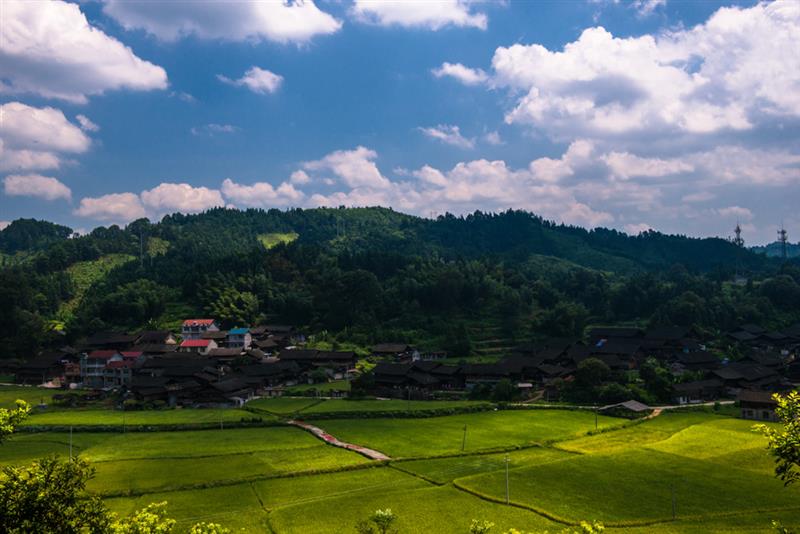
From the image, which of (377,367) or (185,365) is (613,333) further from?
(185,365)

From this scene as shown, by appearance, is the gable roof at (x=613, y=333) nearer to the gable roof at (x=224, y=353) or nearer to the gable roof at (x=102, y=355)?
the gable roof at (x=224, y=353)

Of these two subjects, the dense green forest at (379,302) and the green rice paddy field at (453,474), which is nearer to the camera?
the green rice paddy field at (453,474)

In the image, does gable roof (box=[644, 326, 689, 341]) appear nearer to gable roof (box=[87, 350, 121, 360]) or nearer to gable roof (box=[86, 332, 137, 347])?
gable roof (box=[87, 350, 121, 360])

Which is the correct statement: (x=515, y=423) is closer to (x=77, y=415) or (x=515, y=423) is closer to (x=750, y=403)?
(x=750, y=403)

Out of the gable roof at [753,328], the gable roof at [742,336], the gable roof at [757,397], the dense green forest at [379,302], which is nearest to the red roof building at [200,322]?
the dense green forest at [379,302]

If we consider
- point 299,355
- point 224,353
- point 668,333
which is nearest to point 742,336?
point 668,333

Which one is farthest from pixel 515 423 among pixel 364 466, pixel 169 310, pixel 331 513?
pixel 169 310
